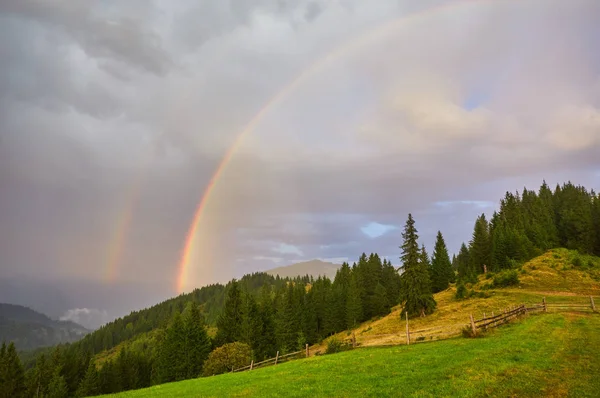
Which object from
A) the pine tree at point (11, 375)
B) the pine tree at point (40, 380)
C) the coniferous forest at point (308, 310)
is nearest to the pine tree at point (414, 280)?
the coniferous forest at point (308, 310)

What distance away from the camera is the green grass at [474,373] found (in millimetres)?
15362

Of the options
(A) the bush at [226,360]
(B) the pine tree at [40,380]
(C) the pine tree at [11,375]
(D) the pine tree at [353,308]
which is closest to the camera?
(A) the bush at [226,360]

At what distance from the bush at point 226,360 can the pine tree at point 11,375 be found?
214ft

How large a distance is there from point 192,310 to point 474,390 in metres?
83.7

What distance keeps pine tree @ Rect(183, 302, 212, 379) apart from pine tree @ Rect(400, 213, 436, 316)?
1978 inches

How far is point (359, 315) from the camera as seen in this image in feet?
350

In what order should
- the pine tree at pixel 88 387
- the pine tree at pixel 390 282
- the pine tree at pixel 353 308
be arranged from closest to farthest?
the pine tree at pixel 88 387
the pine tree at pixel 353 308
the pine tree at pixel 390 282

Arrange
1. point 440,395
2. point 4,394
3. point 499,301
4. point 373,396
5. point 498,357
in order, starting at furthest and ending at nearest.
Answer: point 4,394 → point 499,301 → point 498,357 → point 373,396 → point 440,395

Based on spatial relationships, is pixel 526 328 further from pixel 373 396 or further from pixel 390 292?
pixel 390 292

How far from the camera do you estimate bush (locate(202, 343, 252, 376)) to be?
53719mm

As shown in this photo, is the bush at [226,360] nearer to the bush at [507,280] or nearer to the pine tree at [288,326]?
the pine tree at [288,326]

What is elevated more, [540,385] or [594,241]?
[594,241]

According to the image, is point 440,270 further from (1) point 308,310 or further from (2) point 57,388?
(2) point 57,388

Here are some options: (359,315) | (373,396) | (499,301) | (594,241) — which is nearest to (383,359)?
(373,396)
